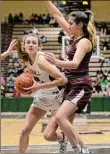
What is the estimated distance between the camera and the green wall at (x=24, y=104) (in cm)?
1788

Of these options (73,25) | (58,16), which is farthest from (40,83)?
(58,16)

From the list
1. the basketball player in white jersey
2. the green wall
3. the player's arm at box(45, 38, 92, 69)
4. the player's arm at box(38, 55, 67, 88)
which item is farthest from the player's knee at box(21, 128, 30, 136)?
the green wall

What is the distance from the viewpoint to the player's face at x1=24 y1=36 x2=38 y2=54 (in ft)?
17.3

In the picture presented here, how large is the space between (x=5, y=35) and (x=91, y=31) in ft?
65.9

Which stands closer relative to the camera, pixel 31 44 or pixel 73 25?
pixel 73 25

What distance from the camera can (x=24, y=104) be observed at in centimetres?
1803

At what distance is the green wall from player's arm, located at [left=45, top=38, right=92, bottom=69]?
12929 mm

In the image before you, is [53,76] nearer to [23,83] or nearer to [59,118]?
[23,83]

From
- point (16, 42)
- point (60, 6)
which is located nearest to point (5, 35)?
point (60, 6)

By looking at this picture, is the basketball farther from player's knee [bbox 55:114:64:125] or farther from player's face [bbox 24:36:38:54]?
player's knee [bbox 55:114:64:125]

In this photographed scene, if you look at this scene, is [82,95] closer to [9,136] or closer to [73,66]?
[73,66]

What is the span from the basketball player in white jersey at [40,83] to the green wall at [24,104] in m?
12.3

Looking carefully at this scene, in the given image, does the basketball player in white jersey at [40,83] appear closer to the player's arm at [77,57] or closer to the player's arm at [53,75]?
the player's arm at [53,75]

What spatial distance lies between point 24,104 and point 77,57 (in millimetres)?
13409
